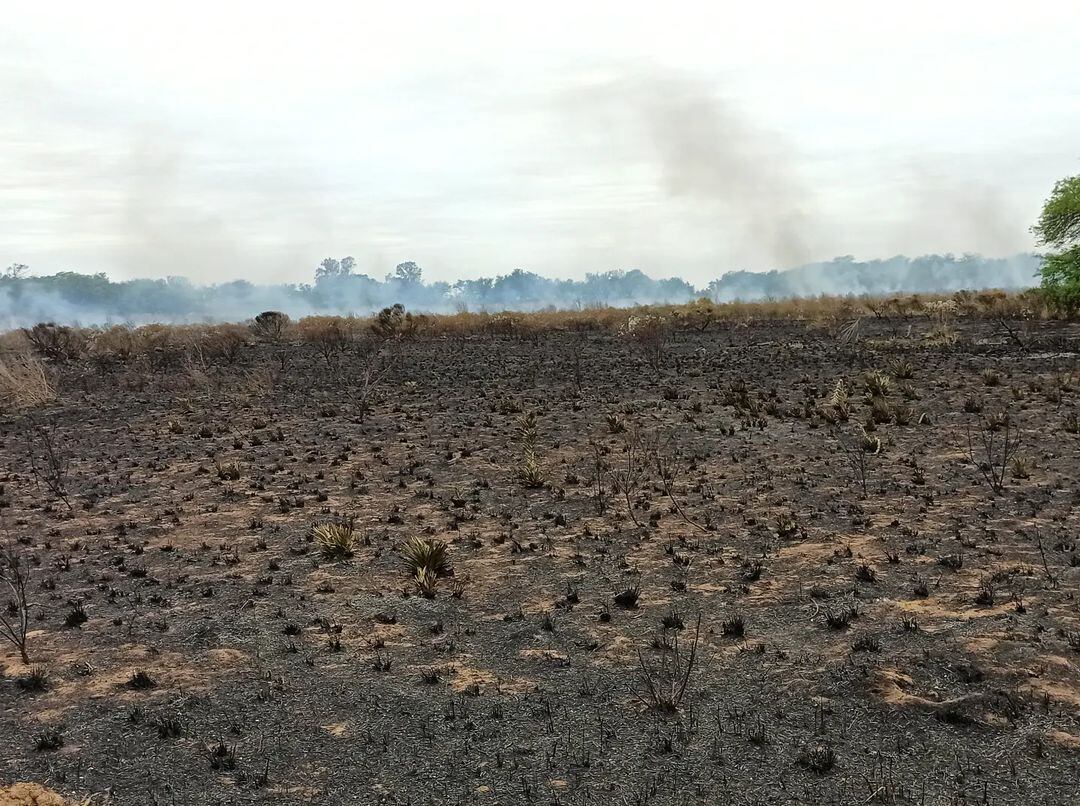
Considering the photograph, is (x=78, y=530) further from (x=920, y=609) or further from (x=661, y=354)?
(x=661, y=354)

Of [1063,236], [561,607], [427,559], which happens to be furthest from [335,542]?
[1063,236]

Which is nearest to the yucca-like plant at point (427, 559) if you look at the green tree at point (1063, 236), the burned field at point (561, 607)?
the burned field at point (561, 607)

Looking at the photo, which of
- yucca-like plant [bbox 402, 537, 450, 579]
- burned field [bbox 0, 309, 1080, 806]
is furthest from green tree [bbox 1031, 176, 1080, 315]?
yucca-like plant [bbox 402, 537, 450, 579]

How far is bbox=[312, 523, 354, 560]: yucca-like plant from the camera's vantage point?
8492mm

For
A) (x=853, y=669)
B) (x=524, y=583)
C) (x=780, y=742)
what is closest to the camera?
(x=780, y=742)

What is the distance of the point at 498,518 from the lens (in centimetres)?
975

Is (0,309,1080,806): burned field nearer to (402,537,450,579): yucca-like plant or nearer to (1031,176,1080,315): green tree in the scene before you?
(402,537,450,579): yucca-like plant

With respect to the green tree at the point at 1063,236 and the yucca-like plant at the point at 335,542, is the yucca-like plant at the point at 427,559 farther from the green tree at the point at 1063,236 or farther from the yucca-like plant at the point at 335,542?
the green tree at the point at 1063,236

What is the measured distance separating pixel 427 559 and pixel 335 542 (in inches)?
51.0

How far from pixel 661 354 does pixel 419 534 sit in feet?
51.5

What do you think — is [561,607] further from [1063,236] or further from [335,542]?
[1063,236]

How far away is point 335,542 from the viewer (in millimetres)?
8516

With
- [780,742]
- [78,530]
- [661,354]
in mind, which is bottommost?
[780,742]

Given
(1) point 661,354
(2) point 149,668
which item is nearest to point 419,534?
(2) point 149,668
